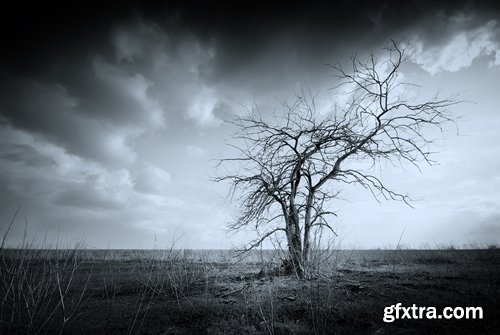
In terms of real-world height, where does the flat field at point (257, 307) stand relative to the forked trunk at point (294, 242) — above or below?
below

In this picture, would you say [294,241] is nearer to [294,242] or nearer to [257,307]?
[294,242]

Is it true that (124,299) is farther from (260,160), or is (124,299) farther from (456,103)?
(456,103)

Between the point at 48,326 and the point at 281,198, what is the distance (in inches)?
281

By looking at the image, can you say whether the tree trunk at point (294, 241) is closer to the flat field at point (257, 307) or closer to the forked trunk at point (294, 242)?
the forked trunk at point (294, 242)

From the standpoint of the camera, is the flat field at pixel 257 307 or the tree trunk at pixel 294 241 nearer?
the flat field at pixel 257 307

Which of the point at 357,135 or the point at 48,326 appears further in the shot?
the point at 357,135

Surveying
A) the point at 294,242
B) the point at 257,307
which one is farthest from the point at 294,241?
the point at 257,307

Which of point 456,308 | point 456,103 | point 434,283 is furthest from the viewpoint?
point 456,103

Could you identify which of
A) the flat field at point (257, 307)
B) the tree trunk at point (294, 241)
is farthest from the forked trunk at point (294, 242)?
the flat field at point (257, 307)

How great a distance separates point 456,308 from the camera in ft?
16.4

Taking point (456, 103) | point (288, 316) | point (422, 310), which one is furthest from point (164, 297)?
point (456, 103)

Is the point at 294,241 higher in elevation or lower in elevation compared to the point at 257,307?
higher

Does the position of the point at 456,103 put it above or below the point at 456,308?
above

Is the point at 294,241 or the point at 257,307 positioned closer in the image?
the point at 257,307
